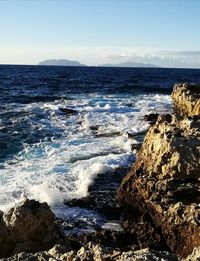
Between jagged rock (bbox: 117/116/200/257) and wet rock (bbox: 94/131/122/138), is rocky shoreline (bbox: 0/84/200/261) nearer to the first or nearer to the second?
jagged rock (bbox: 117/116/200/257)

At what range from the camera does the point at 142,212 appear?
12922mm

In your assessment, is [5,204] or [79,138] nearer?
[5,204]

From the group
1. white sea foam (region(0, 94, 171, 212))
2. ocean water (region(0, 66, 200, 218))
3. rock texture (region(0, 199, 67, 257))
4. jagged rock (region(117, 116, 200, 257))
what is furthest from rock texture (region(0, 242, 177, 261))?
white sea foam (region(0, 94, 171, 212))

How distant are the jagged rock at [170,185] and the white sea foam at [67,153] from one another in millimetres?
2520

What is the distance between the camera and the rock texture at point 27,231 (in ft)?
30.0

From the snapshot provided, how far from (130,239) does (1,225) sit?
375 cm

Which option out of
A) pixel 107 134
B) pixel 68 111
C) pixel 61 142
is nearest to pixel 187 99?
pixel 107 134

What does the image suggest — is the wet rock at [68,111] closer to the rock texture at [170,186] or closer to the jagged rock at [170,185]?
the rock texture at [170,186]

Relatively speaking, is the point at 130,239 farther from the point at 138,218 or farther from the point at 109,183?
the point at 109,183

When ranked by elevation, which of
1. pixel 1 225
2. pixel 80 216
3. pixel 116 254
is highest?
pixel 116 254

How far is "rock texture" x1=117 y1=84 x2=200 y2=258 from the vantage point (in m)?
10.7

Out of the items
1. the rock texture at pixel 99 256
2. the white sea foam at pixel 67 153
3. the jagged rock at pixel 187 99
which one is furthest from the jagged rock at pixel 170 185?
A: the jagged rock at pixel 187 99

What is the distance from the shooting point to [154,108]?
3959 centimetres

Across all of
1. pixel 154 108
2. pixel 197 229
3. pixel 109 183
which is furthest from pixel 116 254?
pixel 154 108
